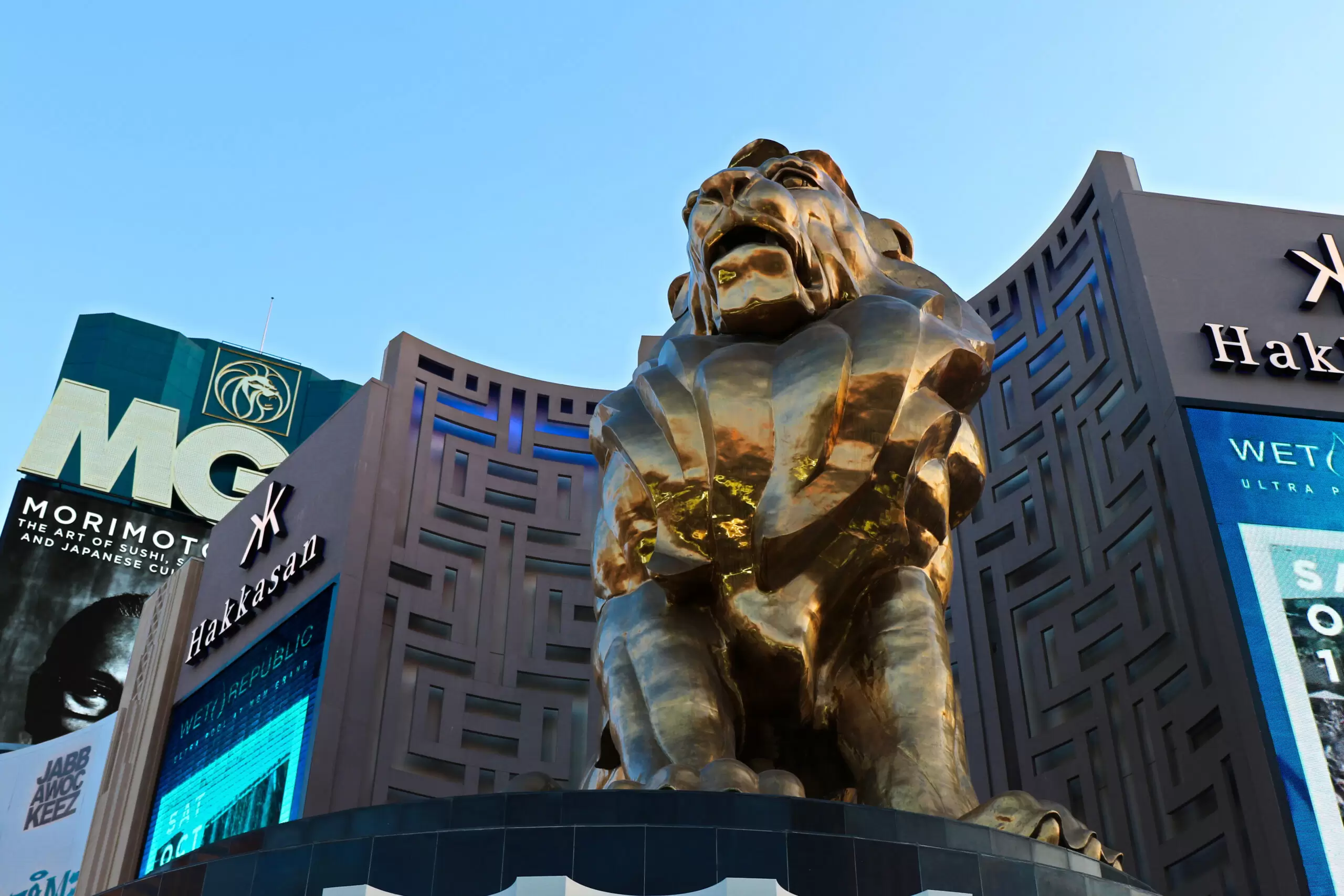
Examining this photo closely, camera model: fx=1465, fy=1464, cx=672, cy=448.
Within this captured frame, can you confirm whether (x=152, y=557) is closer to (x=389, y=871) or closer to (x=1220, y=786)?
(x=1220, y=786)

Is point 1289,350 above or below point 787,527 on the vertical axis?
above

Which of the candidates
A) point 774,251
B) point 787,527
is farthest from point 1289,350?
point 787,527

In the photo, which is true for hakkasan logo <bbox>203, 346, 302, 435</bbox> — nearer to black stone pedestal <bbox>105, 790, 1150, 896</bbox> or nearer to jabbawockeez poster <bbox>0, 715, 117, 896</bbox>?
jabbawockeez poster <bbox>0, 715, 117, 896</bbox>

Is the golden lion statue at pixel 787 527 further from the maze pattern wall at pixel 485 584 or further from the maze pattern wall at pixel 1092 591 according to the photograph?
the maze pattern wall at pixel 485 584

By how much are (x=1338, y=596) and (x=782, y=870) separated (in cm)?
673

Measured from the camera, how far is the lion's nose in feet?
16.6

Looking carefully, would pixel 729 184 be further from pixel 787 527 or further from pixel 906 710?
pixel 906 710

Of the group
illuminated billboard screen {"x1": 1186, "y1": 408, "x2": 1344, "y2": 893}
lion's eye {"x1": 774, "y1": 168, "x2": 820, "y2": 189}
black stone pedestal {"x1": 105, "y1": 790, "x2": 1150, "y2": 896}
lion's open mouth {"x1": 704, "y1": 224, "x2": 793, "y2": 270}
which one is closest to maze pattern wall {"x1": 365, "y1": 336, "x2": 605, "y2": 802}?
illuminated billboard screen {"x1": 1186, "y1": 408, "x2": 1344, "y2": 893}

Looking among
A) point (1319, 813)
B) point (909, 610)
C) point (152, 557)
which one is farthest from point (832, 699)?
point (152, 557)

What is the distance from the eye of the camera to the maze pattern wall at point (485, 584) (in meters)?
12.8

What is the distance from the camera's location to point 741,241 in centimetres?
507

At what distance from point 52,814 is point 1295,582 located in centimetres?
1299

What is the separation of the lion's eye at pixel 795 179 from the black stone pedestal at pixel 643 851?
8.07 ft

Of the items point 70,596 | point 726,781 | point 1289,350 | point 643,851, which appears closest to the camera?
point 643,851
